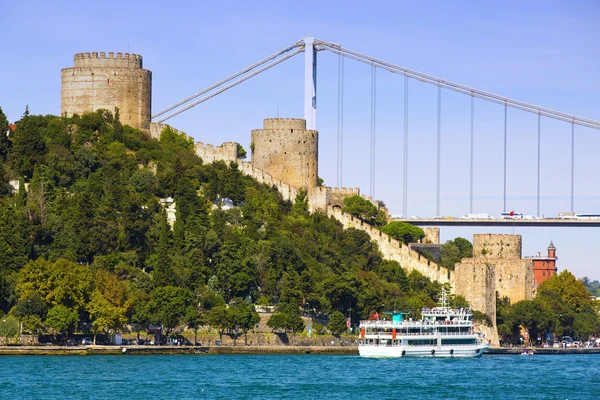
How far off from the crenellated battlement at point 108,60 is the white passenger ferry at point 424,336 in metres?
21.1

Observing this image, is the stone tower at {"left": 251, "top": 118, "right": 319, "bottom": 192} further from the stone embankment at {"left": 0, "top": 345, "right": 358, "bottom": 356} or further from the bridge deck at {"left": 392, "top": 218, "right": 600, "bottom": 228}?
the stone embankment at {"left": 0, "top": 345, "right": 358, "bottom": 356}

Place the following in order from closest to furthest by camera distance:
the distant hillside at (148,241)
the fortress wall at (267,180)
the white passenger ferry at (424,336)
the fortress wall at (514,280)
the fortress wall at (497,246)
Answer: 1. the distant hillside at (148,241)
2. the white passenger ferry at (424,336)
3. the fortress wall at (267,180)
4. the fortress wall at (514,280)
5. the fortress wall at (497,246)

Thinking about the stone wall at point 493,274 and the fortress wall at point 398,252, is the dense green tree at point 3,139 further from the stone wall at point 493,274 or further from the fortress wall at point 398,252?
the stone wall at point 493,274

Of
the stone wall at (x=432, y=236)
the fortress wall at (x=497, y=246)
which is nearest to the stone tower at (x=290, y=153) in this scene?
the stone wall at (x=432, y=236)

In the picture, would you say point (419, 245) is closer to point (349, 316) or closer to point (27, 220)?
point (349, 316)

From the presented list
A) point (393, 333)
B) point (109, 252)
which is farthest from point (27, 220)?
point (393, 333)

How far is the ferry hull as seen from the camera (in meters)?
81.5

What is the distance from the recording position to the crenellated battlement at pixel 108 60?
92938 mm

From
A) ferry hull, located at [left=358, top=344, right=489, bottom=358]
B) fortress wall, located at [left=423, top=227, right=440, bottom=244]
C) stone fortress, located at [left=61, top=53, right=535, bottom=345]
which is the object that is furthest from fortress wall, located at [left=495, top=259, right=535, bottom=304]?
ferry hull, located at [left=358, top=344, right=489, bottom=358]

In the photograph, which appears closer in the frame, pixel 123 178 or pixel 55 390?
pixel 55 390

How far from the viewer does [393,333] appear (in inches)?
3255

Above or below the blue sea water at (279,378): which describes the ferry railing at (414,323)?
above

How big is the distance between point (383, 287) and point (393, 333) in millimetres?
7387

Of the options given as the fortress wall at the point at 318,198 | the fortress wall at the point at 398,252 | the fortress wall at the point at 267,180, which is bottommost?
the fortress wall at the point at 398,252
